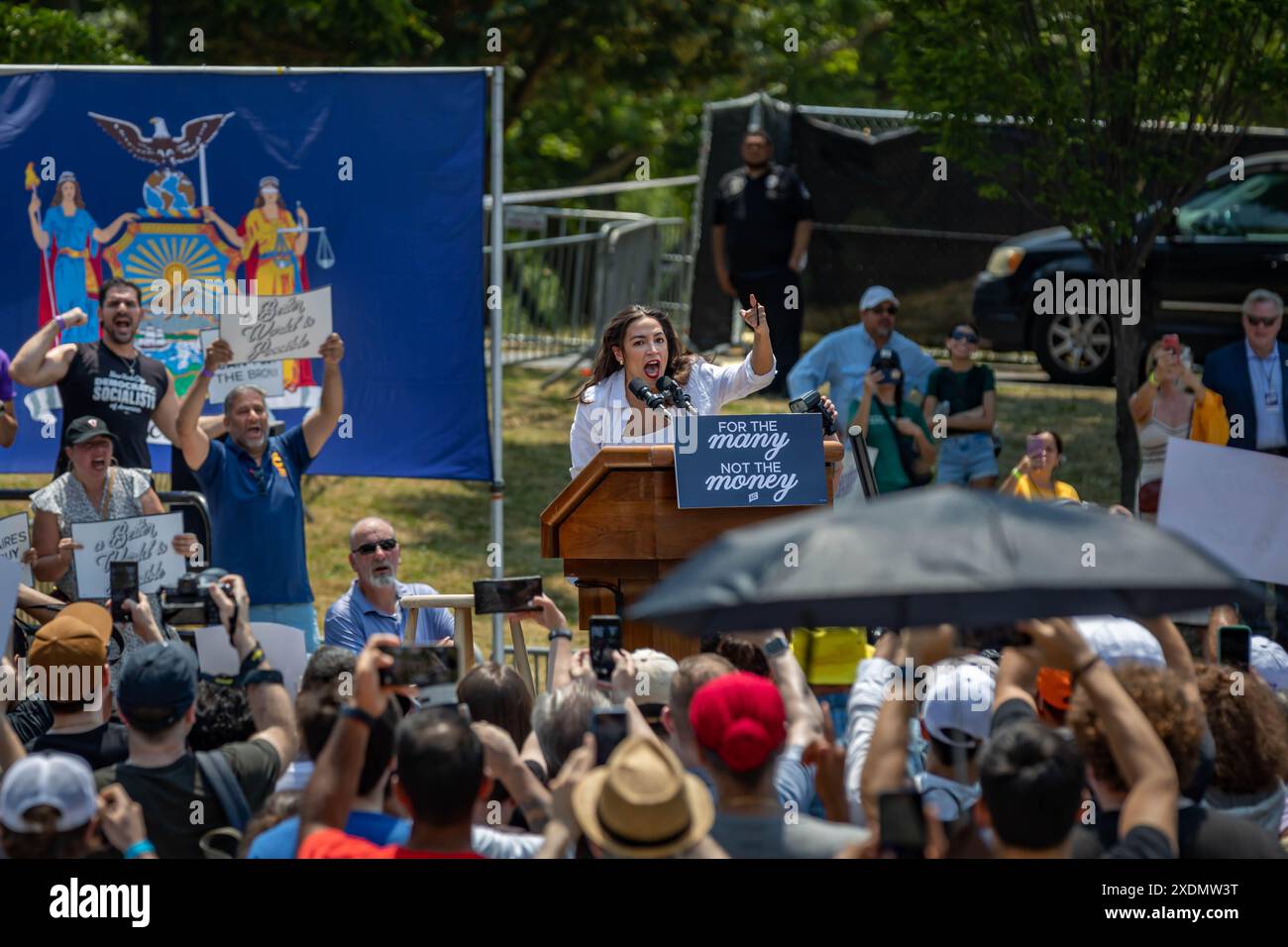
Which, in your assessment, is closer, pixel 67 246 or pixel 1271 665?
pixel 1271 665

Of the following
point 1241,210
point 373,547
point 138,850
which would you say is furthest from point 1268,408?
point 138,850

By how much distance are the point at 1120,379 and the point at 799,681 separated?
26.8ft

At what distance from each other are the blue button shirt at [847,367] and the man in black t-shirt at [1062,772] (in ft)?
22.7

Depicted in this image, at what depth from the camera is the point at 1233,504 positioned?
7793 millimetres

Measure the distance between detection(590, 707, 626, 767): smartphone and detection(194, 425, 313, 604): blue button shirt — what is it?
13.0 feet

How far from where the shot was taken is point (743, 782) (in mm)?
4184

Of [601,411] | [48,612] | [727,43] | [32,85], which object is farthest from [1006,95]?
[727,43]

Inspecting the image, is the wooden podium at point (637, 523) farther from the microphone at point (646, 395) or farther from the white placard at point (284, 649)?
the white placard at point (284, 649)

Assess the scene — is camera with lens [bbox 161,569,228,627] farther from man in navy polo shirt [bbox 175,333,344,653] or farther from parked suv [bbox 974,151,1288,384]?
parked suv [bbox 974,151,1288,384]

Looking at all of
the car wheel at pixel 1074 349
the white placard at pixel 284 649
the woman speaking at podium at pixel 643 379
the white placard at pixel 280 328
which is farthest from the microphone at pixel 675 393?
the car wheel at pixel 1074 349

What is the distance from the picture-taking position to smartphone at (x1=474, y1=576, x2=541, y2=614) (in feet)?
20.1

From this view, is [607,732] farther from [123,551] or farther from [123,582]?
[123,551]

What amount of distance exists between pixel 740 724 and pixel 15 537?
4.67 m

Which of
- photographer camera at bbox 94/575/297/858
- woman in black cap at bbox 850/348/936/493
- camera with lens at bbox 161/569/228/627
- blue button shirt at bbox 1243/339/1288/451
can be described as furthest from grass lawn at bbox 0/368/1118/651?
photographer camera at bbox 94/575/297/858
